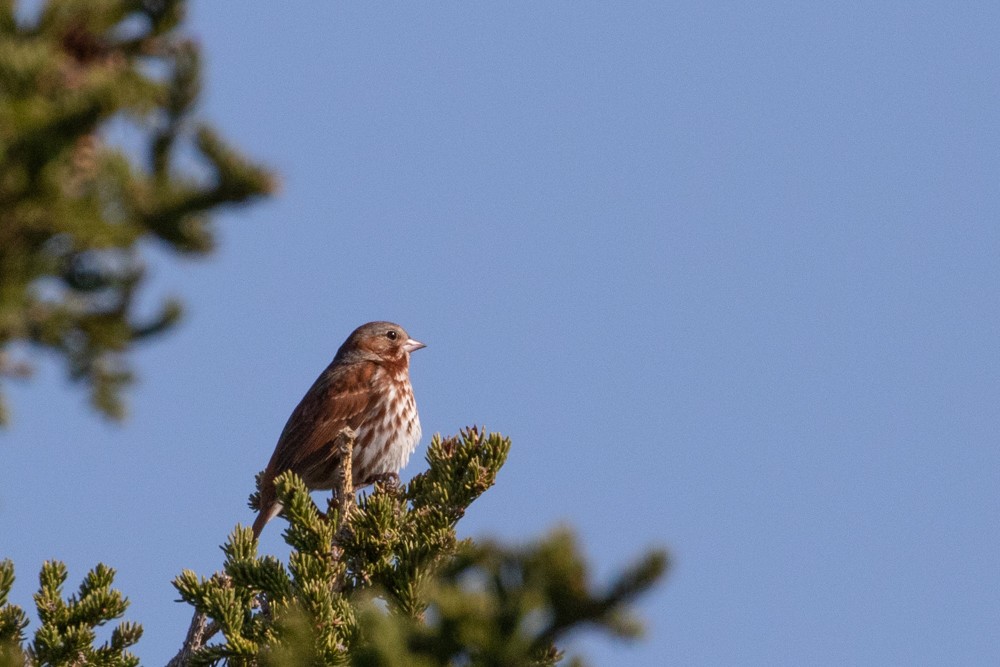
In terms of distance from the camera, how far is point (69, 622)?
4820mm

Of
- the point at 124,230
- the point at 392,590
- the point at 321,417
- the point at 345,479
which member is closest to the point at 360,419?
the point at 321,417

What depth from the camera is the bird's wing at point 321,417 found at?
8.91 m

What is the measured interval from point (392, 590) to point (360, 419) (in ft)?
14.2

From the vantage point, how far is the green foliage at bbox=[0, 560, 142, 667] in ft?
15.5

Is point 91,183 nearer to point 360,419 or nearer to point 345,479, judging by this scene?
point 345,479

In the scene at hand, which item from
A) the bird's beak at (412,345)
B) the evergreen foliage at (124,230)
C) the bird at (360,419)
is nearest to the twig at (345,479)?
the evergreen foliage at (124,230)

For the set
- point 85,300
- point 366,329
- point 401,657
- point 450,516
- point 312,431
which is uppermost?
point 366,329

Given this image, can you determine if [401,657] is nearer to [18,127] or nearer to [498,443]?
[18,127]

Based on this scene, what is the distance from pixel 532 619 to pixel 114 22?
4.96 ft

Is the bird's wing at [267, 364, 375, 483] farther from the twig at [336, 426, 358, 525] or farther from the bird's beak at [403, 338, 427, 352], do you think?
the twig at [336, 426, 358, 525]

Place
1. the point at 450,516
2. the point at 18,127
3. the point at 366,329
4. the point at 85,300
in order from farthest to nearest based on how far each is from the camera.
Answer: the point at 366,329 → the point at 450,516 → the point at 85,300 → the point at 18,127

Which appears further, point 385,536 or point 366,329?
point 366,329

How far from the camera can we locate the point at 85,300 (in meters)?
2.46

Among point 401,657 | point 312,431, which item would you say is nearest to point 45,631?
point 401,657
